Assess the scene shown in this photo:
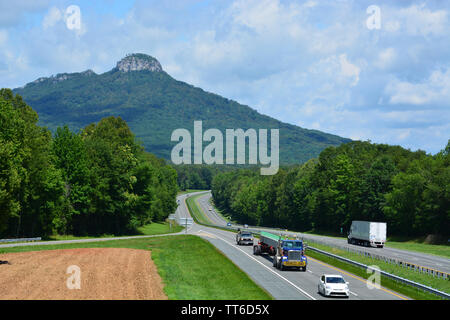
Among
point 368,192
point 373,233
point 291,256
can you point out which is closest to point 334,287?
point 291,256

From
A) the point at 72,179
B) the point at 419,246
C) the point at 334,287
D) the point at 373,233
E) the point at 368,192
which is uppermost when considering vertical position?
the point at 72,179

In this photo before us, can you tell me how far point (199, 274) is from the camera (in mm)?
41719

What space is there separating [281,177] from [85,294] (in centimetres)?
12872

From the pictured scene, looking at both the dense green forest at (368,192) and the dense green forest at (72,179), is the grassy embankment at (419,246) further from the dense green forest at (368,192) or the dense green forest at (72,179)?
the dense green forest at (72,179)

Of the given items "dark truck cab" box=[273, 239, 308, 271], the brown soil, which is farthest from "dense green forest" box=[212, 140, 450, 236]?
the brown soil

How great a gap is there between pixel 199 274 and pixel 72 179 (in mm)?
46889

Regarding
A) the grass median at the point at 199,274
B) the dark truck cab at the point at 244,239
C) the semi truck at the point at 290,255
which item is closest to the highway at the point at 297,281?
the semi truck at the point at 290,255

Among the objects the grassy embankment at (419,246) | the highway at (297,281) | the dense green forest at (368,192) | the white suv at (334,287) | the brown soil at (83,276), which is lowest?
the grassy embankment at (419,246)

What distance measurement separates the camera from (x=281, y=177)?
15638 cm

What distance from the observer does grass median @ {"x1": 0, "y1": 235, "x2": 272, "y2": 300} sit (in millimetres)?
31938

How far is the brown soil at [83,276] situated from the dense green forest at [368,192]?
5296 cm

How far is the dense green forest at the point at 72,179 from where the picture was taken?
64.0m

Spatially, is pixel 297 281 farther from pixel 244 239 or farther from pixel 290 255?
pixel 244 239
